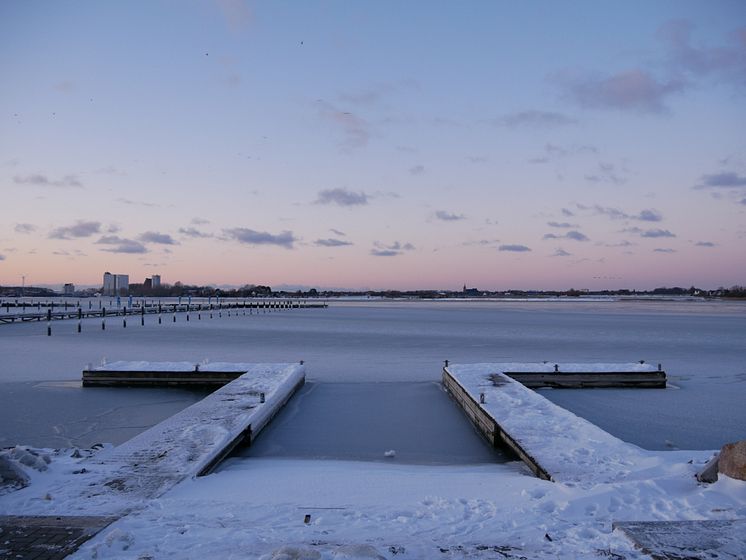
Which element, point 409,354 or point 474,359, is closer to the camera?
point 474,359

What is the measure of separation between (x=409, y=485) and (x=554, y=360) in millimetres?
14426

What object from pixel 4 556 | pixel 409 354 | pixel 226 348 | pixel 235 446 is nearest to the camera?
pixel 4 556

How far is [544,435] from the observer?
8141 millimetres

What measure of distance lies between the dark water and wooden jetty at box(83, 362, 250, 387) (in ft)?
7.43

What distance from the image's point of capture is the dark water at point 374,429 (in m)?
8.64

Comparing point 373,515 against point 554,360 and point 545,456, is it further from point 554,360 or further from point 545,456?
point 554,360

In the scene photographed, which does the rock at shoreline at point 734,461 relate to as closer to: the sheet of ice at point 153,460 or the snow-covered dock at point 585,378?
the sheet of ice at point 153,460

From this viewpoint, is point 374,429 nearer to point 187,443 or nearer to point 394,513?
point 187,443

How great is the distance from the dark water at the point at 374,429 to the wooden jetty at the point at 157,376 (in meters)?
2.26

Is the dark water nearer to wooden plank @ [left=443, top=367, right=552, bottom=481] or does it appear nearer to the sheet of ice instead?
wooden plank @ [left=443, top=367, right=552, bottom=481]

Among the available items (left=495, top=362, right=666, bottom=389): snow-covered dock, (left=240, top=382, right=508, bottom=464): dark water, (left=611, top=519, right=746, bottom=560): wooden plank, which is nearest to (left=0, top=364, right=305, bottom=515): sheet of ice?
(left=240, top=382, right=508, bottom=464): dark water

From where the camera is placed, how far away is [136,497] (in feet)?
18.0

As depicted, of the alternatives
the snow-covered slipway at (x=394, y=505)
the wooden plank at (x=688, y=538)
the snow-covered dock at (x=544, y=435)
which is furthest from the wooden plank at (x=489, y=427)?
the wooden plank at (x=688, y=538)

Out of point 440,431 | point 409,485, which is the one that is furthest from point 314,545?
point 440,431
